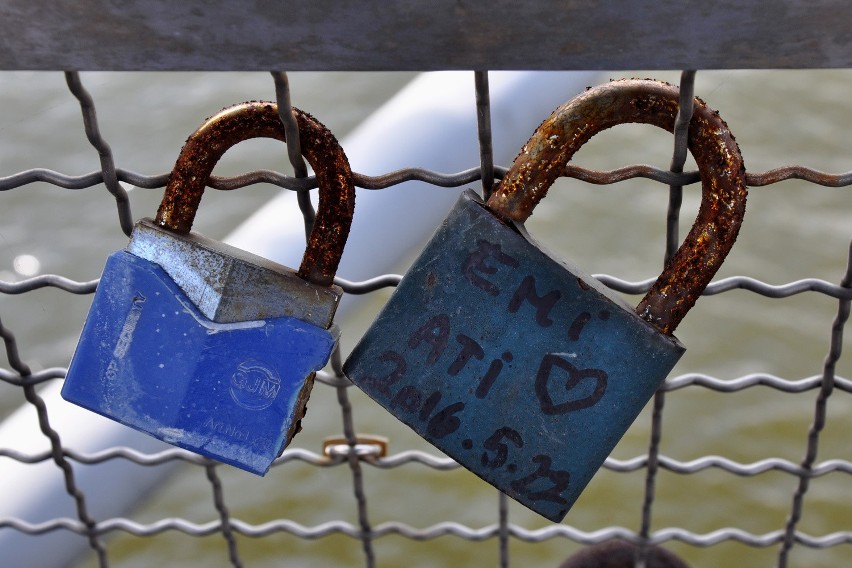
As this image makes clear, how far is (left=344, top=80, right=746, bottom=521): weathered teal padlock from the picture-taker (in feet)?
2.25

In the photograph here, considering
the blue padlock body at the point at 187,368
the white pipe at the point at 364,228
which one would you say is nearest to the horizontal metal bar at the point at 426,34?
the blue padlock body at the point at 187,368

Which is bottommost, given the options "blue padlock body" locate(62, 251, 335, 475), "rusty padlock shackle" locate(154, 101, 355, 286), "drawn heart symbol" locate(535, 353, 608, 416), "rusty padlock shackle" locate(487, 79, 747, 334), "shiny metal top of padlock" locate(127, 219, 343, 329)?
"blue padlock body" locate(62, 251, 335, 475)

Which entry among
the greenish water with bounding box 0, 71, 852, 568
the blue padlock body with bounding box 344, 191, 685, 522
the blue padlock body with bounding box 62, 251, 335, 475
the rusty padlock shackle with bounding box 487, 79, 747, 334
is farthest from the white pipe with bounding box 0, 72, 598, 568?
the rusty padlock shackle with bounding box 487, 79, 747, 334

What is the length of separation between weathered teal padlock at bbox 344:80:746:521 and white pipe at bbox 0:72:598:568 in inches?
41.2

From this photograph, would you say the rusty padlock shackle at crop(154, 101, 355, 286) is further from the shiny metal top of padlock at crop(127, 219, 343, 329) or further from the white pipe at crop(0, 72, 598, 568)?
the white pipe at crop(0, 72, 598, 568)

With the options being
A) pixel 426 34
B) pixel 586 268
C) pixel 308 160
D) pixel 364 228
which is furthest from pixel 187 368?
pixel 586 268

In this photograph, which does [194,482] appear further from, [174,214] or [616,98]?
[616,98]

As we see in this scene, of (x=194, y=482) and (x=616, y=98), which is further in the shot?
(x=194, y=482)

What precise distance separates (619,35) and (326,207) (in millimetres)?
231

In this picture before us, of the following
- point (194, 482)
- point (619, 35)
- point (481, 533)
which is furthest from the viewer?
point (194, 482)

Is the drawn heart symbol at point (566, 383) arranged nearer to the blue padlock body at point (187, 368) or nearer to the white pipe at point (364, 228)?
the blue padlock body at point (187, 368)

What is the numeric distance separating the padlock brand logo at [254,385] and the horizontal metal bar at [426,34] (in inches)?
8.1

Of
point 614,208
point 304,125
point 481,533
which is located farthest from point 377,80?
point 304,125

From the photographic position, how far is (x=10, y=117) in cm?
251
